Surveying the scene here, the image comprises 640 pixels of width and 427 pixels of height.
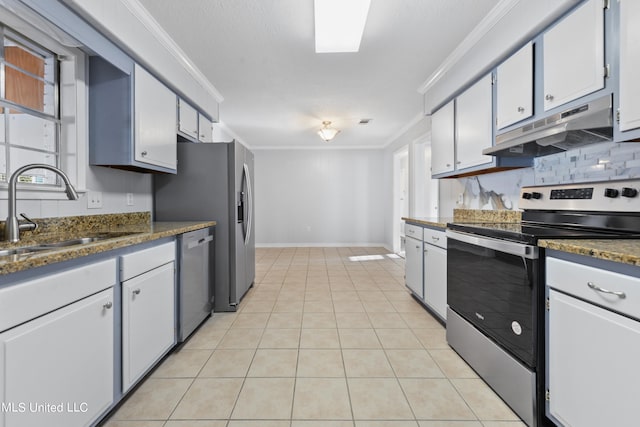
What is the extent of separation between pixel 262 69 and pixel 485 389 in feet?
10.3

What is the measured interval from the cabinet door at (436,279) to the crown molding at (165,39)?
279cm

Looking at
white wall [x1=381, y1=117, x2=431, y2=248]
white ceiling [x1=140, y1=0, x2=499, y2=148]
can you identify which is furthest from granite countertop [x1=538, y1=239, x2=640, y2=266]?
white wall [x1=381, y1=117, x2=431, y2=248]

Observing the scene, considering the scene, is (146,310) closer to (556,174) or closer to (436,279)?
(436,279)

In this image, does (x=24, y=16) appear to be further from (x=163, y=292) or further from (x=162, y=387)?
(x=162, y=387)

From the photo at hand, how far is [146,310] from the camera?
1696 mm

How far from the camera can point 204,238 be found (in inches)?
102

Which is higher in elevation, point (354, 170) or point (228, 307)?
point (354, 170)

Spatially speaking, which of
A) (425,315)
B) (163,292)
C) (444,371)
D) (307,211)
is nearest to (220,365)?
(163,292)

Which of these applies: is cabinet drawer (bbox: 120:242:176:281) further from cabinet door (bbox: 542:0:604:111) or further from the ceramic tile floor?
cabinet door (bbox: 542:0:604:111)

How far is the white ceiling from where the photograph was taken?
2.09 m

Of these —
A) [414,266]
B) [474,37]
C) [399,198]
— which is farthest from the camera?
[399,198]

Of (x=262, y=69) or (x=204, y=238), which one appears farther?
(x=262, y=69)

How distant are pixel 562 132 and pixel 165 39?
2.80 m

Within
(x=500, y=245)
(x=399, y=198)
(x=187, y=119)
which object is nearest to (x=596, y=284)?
(x=500, y=245)
